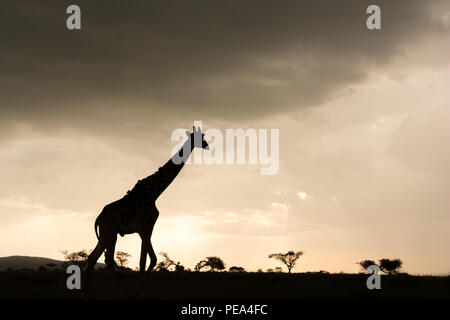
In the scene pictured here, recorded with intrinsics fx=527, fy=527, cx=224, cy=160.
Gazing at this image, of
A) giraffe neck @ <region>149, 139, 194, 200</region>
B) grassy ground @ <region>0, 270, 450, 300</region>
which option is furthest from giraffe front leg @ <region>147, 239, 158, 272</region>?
giraffe neck @ <region>149, 139, 194, 200</region>

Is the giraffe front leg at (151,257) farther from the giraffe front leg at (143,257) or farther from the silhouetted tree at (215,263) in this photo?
the silhouetted tree at (215,263)

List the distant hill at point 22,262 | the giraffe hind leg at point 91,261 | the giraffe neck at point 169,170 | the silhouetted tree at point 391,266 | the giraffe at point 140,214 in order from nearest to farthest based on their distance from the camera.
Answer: the giraffe at point 140,214 → the giraffe hind leg at point 91,261 → the giraffe neck at point 169,170 → the silhouetted tree at point 391,266 → the distant hill at point 22,262

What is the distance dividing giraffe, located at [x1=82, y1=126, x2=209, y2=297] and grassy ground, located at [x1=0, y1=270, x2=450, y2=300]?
4.11 ft

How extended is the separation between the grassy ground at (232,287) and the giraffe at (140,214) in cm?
125

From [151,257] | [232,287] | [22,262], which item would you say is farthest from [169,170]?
[22,262]

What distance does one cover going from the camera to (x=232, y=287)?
750 inches

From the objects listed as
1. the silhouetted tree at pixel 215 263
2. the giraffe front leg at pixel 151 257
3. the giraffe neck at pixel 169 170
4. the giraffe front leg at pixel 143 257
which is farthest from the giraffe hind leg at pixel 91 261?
the silhouetted tree at pixel 215 263

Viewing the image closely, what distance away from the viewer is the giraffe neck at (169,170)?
53.2ft

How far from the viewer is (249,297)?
15.7 meters

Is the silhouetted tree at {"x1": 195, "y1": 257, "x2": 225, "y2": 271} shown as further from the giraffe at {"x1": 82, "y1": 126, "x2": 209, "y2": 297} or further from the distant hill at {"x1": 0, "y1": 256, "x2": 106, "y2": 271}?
the distant hill at {"x1": 0, "y1": 256, "x2": 106, "y2": 271}

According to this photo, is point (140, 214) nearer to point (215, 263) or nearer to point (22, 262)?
point (215, 263)

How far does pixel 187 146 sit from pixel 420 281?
39.9ft

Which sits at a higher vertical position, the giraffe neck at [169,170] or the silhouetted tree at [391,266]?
the giraffe neck at [169,170]
